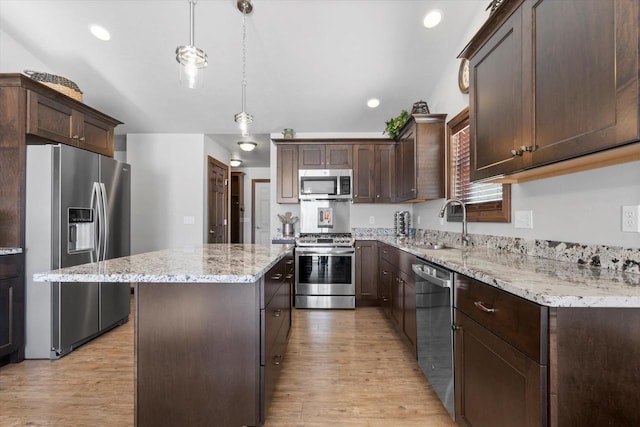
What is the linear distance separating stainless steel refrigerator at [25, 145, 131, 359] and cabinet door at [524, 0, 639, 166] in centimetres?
329

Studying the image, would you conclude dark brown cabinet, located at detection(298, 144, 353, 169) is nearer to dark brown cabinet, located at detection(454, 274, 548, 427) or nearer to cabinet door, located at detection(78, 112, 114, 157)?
cabinet door, located at detection(78, 112, 114, 157)

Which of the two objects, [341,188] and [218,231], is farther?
[218,231]

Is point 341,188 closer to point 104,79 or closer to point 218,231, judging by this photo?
point 218,231

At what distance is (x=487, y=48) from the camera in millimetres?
1742

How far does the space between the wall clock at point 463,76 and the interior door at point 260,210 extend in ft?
17.7

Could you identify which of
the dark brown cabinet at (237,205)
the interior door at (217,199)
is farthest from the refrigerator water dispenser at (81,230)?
the dark brown cabinet at (237,205)

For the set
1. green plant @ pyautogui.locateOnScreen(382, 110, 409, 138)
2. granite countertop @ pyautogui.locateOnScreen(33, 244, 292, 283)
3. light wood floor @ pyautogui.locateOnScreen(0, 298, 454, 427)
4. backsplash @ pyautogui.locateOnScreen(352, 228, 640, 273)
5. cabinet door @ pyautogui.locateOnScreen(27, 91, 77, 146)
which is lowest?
light wood floor @ pyautogui.locateOnScreen(0, 298, 454, 427)

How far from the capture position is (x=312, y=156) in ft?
13.9

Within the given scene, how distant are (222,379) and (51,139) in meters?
2.62

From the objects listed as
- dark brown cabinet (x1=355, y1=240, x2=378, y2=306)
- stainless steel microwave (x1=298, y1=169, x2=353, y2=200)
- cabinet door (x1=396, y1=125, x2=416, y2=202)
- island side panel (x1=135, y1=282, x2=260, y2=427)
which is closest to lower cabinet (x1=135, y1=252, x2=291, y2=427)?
island side panel (x1=135, y1=282, x2=260, y2=427)

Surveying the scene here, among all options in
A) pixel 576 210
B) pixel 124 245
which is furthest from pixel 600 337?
pixel 124 245

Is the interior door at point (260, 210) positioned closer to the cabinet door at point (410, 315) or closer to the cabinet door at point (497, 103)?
the cabinet door at point (410, 315)

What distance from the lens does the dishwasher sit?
1.58 metres

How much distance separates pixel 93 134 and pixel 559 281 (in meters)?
3.87
